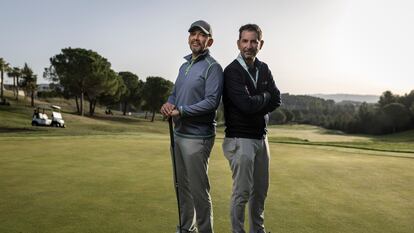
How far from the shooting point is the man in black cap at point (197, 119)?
13.8 ft

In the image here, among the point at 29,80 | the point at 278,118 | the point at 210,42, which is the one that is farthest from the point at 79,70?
the point at 278,118

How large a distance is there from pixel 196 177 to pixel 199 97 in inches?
36.7

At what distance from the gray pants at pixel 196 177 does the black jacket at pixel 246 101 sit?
0.38 metres

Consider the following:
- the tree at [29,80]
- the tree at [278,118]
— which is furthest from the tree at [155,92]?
the tree at [278,118]

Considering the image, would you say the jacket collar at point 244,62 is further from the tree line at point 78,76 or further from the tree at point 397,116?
the tree at point 397,116

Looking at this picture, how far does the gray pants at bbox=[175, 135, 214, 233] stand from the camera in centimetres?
428

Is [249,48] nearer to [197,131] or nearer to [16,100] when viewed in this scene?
[197,131]

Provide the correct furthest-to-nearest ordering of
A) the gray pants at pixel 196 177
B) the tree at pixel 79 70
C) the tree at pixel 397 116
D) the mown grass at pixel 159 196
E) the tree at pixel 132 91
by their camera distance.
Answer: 1. the tree at pixel 132 91
2. the tree at pixel 397 116
3. the tree at pixel 79 70
4. the mown grass at pixel 159 196
5. the gray pants at pixel 196 177

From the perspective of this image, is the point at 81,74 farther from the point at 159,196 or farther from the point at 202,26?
the point at 202,26

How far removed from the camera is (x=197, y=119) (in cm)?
428

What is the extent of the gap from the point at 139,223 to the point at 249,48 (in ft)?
8.22

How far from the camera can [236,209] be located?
4.24 m

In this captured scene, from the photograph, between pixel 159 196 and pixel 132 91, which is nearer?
pixel 159 196

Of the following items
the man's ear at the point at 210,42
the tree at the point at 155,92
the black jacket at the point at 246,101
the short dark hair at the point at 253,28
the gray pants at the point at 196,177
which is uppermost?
the tree at the point at 155,92
